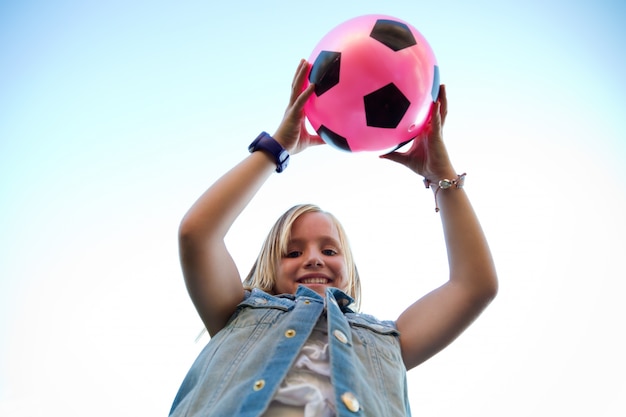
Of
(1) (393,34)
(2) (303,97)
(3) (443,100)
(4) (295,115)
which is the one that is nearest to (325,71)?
(2) (303,97)

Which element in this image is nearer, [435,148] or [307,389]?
[307,389]

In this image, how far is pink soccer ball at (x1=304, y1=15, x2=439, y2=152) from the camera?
2.25 m

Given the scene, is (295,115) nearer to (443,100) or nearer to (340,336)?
(443,100)

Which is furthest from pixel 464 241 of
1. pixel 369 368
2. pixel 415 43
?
pixel 415 43

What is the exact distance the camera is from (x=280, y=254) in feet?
8.93

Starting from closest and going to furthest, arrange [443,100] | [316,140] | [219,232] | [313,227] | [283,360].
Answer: [283,360] < [219,232] < [443,100] < [316,140] < [313,227]

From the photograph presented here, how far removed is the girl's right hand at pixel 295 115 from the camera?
2.43m

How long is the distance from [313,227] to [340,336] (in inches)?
36.3

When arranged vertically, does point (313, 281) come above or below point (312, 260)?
below

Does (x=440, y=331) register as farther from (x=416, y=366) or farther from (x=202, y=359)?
(x=202, y=359)

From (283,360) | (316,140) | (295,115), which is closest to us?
(283,360)

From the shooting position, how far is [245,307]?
228cm

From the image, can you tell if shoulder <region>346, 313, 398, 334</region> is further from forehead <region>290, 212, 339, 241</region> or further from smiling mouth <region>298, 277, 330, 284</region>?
forehead <region>290, 212, 339, 241</region>

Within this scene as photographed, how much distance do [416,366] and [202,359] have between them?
3.57 ft
